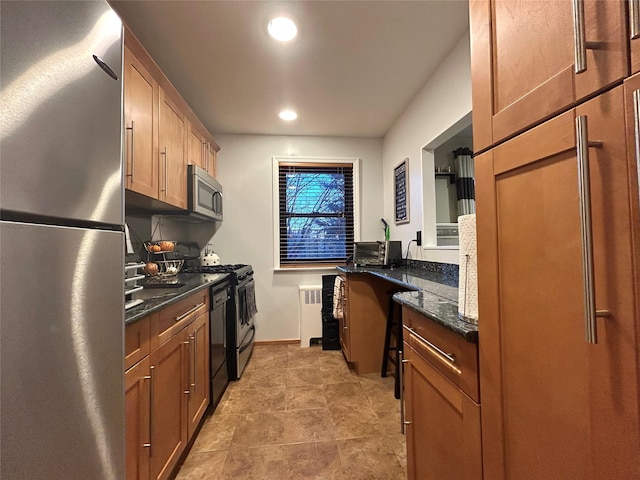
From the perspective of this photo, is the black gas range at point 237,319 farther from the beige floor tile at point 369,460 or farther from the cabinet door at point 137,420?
the beige floor tile at point 369,460

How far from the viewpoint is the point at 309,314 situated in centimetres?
316

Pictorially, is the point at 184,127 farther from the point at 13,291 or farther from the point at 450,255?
the point at 450,255

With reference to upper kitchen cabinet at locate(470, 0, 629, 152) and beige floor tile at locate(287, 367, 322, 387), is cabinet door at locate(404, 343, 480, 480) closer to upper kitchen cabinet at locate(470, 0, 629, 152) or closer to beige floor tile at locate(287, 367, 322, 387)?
upper kitchen cabinet at locate(470, 0, 629, 152)

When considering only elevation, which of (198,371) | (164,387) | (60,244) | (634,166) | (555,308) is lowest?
(198,371)

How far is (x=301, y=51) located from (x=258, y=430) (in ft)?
8.22

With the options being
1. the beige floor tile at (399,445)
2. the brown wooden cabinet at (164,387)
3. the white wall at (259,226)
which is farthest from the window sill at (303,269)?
the beige floor tile at (399,445)

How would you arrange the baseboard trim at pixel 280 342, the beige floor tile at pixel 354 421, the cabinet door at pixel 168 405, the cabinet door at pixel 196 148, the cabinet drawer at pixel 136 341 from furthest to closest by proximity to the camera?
the baseboard trim at pixel 280 342 → the cabinet door at pixel 196 148 → the beige floor tile at pixel 354 421 → the cabinet door at pixel 168 405 → the cabinet drawer at pixel 136 341

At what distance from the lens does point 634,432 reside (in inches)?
17.2

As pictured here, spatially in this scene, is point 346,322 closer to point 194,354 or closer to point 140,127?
point 194,354

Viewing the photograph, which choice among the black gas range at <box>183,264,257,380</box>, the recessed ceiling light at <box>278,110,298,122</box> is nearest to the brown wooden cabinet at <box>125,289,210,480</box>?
the black gas range at <box>183,264,257,380</box>

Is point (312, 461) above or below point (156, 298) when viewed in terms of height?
below

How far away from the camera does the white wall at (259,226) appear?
330cm

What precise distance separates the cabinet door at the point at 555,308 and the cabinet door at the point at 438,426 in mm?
53

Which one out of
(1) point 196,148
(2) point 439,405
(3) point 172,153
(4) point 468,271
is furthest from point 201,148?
(2) point 439,405
